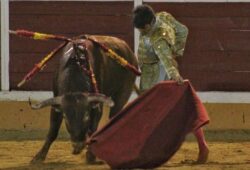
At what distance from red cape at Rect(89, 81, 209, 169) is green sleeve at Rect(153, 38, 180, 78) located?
0.30 ft

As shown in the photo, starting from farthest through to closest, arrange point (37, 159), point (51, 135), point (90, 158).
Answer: point (51, 135) < point (37, 159) < point (90, 158)

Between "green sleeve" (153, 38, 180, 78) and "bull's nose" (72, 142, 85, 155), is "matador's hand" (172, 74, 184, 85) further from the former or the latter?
"bull's nose" (72, 142, 85, 155)

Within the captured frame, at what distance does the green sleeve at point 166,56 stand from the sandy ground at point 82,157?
723 millimetres

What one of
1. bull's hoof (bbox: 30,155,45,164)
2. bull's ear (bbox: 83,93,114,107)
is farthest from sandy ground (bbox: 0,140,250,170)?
bull's ear (bbox: 83,93,114,107)

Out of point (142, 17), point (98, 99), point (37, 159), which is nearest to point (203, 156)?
point (98, 99)

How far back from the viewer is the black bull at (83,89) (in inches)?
246

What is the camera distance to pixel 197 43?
31.5 feet

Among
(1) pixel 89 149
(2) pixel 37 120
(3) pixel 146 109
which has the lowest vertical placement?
(2) pixel 37 120

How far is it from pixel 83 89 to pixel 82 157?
91 centimetres

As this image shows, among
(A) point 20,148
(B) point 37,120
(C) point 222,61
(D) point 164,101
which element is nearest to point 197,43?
(C) point 222,61

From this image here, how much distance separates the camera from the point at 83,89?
6.53m

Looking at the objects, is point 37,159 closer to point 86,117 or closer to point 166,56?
point 86,117

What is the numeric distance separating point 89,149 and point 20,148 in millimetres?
1587

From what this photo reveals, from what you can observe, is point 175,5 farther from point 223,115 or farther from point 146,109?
point 146,109
